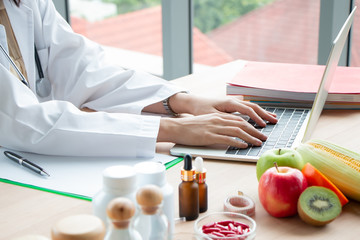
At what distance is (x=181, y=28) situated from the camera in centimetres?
285

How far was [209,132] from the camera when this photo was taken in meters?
1.33

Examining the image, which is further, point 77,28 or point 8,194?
point 77,28

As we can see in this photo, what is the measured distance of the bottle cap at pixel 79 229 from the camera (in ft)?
2.16

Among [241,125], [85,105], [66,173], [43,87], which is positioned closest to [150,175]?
[66,173]

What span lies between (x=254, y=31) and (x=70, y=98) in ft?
4.84

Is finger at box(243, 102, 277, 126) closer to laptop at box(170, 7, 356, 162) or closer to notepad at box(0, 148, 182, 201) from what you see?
laptop at box(170, 7, 356, 162)

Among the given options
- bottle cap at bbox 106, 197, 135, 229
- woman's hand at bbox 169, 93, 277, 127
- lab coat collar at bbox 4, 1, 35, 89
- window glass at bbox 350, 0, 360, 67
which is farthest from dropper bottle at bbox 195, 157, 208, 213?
window glass at bbox 350, 0, 360, 67

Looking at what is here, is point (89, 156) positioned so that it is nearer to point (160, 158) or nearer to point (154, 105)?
point (160, 158)

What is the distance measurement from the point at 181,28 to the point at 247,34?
358 millimetres

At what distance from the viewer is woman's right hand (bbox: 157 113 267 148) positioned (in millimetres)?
1318

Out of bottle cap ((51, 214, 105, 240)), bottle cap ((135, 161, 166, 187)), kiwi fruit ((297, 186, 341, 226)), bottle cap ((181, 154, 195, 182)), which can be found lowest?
kiwi fruit ((297, 186, 341, 226))

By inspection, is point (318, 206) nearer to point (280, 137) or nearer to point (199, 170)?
point (199, 170)

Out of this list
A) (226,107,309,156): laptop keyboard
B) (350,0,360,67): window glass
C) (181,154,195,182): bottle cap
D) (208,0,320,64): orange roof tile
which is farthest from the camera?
(208,0,320,64): orange roof tile

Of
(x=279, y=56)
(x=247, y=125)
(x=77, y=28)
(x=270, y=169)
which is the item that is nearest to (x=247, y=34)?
(x=279, y=56)
